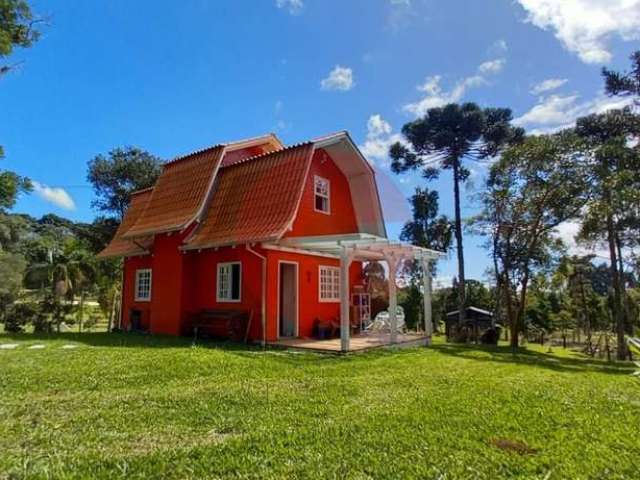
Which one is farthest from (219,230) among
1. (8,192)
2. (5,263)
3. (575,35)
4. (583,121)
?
(5,263)

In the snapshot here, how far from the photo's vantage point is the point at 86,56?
15.0 metres

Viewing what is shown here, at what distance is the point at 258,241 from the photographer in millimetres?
10789

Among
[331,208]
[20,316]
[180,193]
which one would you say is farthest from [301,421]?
[20,316]

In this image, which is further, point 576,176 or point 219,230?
point 576,176

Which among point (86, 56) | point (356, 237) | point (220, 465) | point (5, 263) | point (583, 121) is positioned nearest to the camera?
point (220, 465)

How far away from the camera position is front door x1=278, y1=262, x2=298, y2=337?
1263 cm

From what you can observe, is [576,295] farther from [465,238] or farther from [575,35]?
[575,35]

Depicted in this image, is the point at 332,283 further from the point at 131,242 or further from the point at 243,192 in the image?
the point at 131,242

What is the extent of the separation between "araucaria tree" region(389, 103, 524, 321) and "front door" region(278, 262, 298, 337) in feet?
27.1

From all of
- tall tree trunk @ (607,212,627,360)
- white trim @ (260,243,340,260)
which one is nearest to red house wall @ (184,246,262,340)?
white trim @ (260,243,340,260)

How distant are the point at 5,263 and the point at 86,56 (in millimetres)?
24265

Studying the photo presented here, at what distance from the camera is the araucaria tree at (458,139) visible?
1809 cm

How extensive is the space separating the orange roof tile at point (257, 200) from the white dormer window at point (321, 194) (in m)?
1.84

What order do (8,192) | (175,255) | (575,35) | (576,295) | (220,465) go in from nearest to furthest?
(220,465), (8,192), (575,35), (175,255), (576,295)
